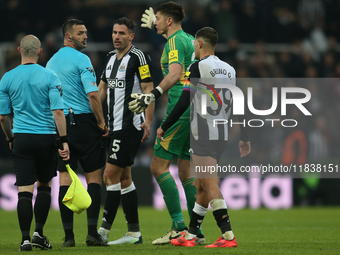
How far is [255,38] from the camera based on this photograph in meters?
16.2

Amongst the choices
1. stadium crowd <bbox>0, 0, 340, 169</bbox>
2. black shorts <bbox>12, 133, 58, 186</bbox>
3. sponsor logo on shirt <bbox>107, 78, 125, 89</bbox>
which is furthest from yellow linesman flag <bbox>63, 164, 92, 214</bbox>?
stadium crowd <bbox>0, 0, 340, 169</bbox>

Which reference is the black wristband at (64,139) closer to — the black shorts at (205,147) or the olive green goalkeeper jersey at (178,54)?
the black shorts at (205,147)

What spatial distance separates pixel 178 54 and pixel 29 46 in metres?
1.57

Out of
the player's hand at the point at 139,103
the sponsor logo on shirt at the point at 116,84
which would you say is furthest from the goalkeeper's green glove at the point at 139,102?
the sponsor logo on shirt at the point at 116,84

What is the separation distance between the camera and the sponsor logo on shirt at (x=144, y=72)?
631 centimetres

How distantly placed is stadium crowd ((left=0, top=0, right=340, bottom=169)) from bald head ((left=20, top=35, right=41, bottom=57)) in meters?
7.42

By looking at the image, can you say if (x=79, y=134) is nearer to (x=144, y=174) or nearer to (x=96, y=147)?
(x=96, y=147)

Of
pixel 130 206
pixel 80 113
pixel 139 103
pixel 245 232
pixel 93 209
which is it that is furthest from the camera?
pixel 245 232

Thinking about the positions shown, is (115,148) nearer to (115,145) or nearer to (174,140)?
(115,145)

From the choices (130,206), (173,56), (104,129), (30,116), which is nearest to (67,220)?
(130,206)

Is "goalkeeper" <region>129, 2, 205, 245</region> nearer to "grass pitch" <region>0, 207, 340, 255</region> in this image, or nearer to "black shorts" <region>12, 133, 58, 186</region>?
"grass pitch" <region>0, 207, 340, 255</region>

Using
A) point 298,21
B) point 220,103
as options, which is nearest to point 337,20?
point 298,21

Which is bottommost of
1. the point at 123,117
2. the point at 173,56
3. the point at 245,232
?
the point at 245,232

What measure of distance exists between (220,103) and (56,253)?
2180mm
